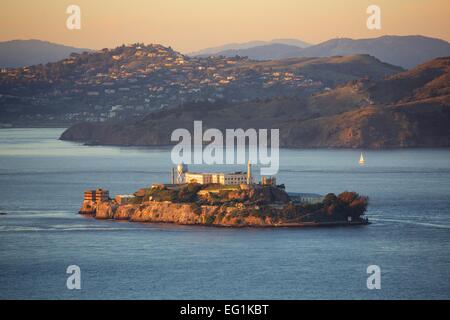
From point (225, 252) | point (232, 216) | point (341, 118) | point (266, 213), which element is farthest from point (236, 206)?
point (341, 118)

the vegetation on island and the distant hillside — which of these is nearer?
the vegetation on island

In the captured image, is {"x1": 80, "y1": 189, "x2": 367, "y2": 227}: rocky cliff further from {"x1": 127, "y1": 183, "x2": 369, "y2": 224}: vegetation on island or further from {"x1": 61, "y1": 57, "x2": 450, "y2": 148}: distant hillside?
{"x1": 61, "y1": 57, "x2": 450, "y2": 148}: distant hillside

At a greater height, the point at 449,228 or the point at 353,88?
the point at 353,88

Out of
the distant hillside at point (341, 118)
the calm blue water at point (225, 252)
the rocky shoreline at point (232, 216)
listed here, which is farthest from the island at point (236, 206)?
the distant hillside at point (341, 118)

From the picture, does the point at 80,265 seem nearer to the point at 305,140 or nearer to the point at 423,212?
the point at 423,212

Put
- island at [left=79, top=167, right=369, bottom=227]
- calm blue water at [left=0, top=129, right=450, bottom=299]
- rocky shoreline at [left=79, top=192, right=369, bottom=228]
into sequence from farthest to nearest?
island at [left=79, top=167, right=369, bottom=227], rocky shoreline at [left=79, top=192, right=369, bottom=228], calm blue water at [left=0, top=129, right=450, bottom=299]

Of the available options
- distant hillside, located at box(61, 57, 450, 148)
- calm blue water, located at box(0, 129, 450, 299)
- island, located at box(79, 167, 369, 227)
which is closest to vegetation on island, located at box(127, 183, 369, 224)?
island, located at box(79, 167, 369, 227)
